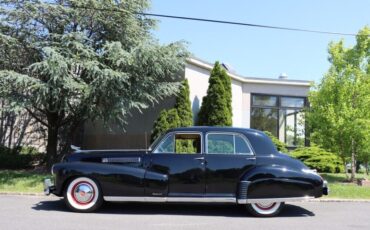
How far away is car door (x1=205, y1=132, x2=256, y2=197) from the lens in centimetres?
923

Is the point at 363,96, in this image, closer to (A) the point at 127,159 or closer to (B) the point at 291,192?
(B) the point at 291,192

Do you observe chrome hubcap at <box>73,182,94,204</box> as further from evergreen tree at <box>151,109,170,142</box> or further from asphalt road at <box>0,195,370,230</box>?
evergreen tree at <box>151,109,170,142</box>

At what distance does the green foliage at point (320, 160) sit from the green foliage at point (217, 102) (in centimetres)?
380

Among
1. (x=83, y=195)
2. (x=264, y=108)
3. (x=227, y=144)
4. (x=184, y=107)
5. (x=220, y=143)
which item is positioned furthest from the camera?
(x=264, y=108)

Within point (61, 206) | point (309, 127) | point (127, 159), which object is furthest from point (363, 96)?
point (61, 206)

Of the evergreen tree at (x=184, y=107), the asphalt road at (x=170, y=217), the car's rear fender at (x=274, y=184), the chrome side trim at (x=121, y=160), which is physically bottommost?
the asphalt road at (x=170, y=217)

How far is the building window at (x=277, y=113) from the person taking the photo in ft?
68.7

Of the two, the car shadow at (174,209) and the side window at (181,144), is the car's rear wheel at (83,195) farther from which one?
the side window at (181,144)

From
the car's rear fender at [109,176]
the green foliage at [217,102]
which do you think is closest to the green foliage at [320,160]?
the green foliage at [217,102]

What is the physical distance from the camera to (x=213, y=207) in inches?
407

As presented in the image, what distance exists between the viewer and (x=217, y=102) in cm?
1697

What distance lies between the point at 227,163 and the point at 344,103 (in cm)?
701

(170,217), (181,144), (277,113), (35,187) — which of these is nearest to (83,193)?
(170,217)

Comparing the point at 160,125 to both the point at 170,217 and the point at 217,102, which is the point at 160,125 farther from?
the point at 170,217
